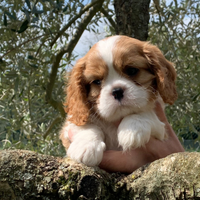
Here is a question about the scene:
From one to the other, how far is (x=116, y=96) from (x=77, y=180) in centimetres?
80

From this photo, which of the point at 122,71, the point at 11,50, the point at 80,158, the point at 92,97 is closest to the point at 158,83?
the point at 122,71

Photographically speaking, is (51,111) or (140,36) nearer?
(140,36)

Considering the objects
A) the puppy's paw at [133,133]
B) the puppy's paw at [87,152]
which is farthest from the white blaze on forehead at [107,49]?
the puppy's paw at [87,152]

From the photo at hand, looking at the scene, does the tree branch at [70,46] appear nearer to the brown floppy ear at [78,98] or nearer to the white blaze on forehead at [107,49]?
the brown floppy ear at [78,98]

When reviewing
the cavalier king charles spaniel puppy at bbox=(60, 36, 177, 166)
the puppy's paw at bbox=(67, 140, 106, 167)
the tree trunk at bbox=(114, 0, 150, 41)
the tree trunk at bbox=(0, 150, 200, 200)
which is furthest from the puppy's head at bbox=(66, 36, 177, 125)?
the tree trunk at bbox=(114, 0, 150, 41)

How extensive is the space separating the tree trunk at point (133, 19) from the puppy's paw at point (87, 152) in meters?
2.03

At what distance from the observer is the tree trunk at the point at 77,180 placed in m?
1.07

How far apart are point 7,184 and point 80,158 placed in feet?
1.90

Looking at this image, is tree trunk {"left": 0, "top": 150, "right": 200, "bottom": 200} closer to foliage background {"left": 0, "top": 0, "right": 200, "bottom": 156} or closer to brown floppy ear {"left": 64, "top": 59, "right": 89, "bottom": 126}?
brown floppy ear {"left": 64, "top": 59, "right": 89, "bottom": 126}

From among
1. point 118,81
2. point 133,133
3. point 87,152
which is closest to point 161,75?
point 118,81

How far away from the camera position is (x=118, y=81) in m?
1.91

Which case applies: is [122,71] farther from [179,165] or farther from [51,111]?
[51,111]

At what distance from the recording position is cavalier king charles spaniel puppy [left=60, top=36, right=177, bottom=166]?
1830mm

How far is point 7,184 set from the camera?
46.8 inches
